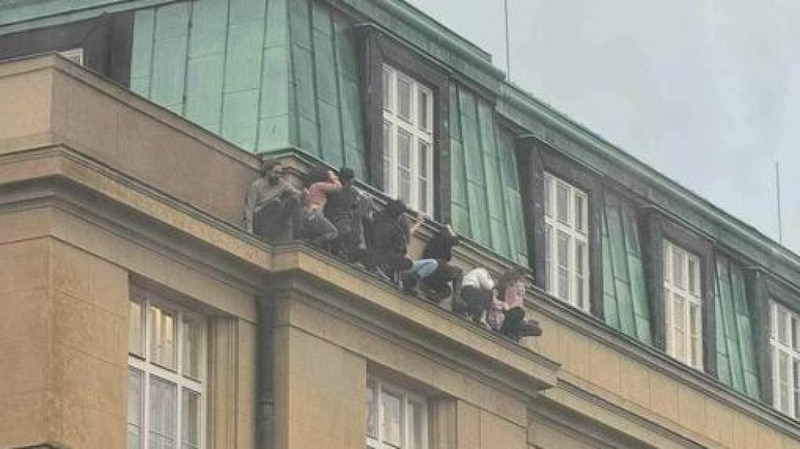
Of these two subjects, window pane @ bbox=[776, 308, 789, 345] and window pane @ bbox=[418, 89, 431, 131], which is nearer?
window pane @ bbox=[418, 89, 431, 131]

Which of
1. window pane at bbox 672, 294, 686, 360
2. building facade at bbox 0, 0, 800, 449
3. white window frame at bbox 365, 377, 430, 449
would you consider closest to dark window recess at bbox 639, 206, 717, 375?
building facade at bbox 0, 0, 800, 449

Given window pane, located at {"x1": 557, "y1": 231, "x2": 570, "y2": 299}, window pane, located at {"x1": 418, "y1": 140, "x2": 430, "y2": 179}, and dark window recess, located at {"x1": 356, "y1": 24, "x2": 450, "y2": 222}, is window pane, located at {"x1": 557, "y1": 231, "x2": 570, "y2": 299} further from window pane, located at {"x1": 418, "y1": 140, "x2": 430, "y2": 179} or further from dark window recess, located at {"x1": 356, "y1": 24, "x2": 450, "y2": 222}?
window pane, located at {"x1": 418, "y1": 140, "x2": 430, "y2": 179}

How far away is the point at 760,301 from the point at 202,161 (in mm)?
A: 17411

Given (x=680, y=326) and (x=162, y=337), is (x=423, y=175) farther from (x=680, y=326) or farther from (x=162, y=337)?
(x=680, y=326)

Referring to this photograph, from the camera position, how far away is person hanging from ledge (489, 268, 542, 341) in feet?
160

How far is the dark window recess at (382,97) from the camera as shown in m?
48.0

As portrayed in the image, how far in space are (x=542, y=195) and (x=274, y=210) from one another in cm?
872

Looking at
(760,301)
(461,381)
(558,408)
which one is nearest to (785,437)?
(760,301)

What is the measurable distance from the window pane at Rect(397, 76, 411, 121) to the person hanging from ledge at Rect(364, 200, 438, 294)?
2.82 metres

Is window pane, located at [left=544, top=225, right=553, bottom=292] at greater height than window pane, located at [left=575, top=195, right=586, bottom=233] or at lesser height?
lesser

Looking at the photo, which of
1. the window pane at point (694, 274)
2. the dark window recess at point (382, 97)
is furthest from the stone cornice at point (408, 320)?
the window pane at point (694, 274)

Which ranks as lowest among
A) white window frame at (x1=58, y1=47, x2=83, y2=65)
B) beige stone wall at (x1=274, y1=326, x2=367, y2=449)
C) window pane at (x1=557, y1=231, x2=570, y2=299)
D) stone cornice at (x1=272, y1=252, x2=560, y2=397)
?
beige stone wall at (x1=274, y1=326, x2=367, y2=449)

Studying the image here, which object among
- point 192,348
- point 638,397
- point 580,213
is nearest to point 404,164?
point 580,213

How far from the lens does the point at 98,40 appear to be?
4809 cm
